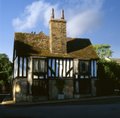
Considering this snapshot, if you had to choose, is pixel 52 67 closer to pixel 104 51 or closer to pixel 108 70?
pixel 108 70

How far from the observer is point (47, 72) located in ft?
111

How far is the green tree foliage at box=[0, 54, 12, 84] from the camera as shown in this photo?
58.7 m

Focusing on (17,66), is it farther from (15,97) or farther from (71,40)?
(71,40)

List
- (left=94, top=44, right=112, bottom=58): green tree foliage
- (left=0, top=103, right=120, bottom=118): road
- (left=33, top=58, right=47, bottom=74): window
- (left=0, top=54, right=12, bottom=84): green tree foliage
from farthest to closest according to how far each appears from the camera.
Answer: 1. (left=94, top=44, right=112, bottom=58): green tree foliage
2. (left=0, top=54, right=12, bottom=84): green tree foliage
3. (left=33, top=58, right=47, bottom=74): window
4. (left=0, top=103, right=120, bottom=118): road

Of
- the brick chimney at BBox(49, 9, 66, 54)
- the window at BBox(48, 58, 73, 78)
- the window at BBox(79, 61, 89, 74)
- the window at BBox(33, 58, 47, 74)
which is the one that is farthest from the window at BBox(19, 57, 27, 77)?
the window at BBox(79, 61, 89, 74)

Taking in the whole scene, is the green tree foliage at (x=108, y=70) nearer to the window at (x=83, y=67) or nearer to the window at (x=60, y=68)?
the window at (x=83, y=67)

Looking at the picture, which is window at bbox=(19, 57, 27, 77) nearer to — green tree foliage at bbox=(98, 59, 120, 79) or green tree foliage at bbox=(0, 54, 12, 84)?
green tree foliage at bbox=(98, 59, 120, 79)

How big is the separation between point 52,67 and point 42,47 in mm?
2964

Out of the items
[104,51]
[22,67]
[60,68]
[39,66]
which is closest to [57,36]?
[60,68]

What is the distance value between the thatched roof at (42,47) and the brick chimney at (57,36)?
70 cm

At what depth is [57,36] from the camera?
3566 cm

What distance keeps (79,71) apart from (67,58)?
1.94 m

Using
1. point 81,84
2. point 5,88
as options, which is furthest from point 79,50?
point 5,88

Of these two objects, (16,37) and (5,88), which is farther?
(5,88)
